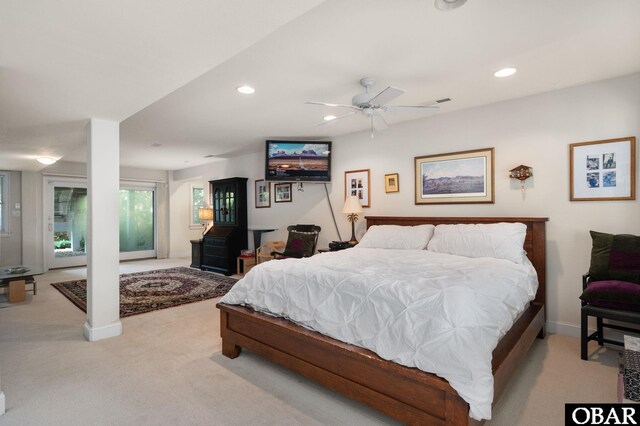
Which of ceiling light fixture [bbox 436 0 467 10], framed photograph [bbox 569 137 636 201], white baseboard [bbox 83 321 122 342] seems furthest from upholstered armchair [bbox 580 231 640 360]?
white baseboard [bbox 83 321 122 342]

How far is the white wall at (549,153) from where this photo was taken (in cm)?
305

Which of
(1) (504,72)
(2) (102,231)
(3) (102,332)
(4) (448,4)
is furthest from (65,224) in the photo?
(1) (504,72)

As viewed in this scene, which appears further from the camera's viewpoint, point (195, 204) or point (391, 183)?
point (195, 204)

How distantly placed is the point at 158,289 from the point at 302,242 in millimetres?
2354

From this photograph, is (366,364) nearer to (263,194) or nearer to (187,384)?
(187,384)

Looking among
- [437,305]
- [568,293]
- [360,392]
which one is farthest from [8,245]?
[568,293]

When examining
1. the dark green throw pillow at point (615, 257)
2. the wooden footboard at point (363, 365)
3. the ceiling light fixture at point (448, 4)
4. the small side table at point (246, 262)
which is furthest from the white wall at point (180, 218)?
the dark green throw pillow at point (615, 257)

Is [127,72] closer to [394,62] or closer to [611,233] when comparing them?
[394,62]

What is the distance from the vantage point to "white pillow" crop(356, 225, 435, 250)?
3.77 metres

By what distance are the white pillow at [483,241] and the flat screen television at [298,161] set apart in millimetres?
2200

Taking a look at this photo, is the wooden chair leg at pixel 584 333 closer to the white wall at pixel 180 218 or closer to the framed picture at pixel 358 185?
the framed picture at pixel 358 185

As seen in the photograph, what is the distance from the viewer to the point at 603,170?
3.09m

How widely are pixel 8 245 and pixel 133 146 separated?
3.52 meters

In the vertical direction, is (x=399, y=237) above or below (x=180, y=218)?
below
